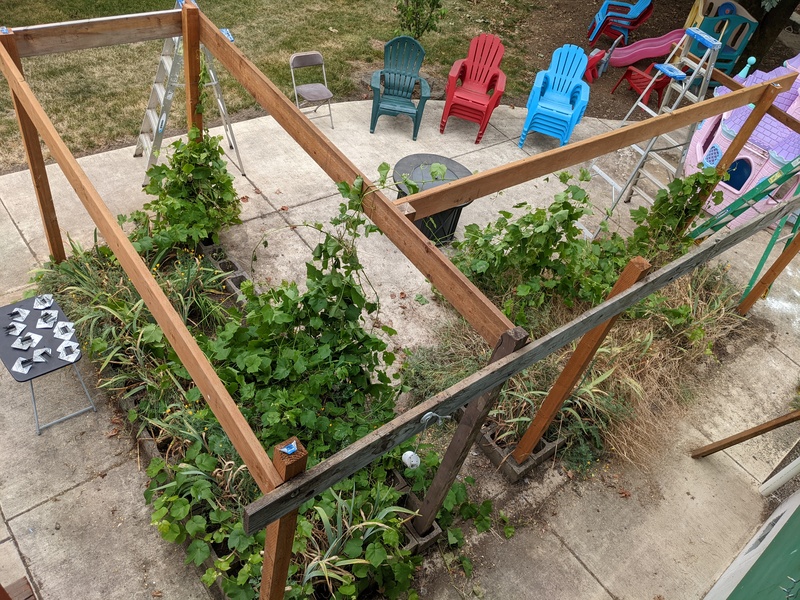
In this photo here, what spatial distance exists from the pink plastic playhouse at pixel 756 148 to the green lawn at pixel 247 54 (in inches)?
110

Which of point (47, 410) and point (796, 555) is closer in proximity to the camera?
point (796, 555)

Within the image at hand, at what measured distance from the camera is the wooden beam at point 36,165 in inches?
141

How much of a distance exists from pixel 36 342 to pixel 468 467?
8.97ft

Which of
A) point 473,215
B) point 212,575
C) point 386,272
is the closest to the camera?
point 212,575

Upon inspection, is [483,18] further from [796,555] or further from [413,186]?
[796,555]

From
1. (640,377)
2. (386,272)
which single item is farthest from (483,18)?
(640,377)

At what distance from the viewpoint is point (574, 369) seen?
10.8ft

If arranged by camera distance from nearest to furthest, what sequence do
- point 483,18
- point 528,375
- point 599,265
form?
point 528,375 < point 599,265 < point 483,18

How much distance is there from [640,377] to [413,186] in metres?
2.58

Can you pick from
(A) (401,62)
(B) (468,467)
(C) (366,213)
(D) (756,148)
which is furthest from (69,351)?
(D) (756,148)

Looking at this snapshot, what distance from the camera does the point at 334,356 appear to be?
3.37 m

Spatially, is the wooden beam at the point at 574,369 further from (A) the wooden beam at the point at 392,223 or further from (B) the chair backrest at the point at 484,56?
(B) the chair backrest at the point at 484,56

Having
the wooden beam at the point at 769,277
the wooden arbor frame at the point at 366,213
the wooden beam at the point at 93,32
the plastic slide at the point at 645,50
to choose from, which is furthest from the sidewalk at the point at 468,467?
the plastic slide at the point at 645,50

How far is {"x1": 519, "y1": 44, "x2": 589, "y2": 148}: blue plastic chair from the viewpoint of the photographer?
684cm
